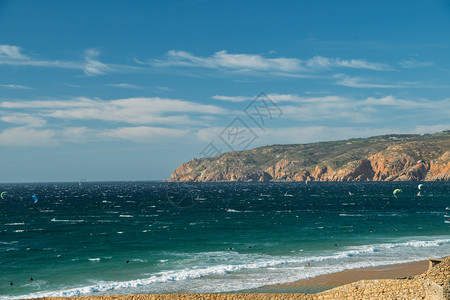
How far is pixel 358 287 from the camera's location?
20375 millimetres

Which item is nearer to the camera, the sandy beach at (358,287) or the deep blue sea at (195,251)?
the sandy beach at (358,287)

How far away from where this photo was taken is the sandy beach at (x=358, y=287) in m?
17.7

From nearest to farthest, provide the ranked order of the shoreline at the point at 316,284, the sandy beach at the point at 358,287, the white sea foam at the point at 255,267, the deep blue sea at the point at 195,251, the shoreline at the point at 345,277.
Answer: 1. the sandy beach at the point at 358,287
2. the shoreline at the point at 316,284
3. the shoreline at the point at 345,277
4. the white sea foam at the point at 255,267
5. the deep blue sea at the point at 195,251

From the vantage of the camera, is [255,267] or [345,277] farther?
[255,267]

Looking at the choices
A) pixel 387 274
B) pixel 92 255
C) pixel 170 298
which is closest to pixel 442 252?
pixel 387 274

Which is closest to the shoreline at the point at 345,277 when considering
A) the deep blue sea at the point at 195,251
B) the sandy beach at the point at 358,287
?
the sandy beach at the point at 358,287

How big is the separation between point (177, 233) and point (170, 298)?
33.7 metres

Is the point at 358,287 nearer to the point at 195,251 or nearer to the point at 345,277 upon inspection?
the point at 345,277

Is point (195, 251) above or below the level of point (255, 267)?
below

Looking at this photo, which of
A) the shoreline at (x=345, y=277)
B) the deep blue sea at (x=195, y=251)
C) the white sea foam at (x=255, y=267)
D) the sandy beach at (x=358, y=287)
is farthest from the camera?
the deep blue sea at (x=195, y=251)

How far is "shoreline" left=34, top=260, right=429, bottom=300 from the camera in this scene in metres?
21.7

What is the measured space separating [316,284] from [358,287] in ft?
25.9

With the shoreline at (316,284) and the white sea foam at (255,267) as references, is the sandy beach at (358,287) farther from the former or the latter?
the white sea foam at (255,267)

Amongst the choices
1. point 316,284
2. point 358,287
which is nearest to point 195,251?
point 316,284
